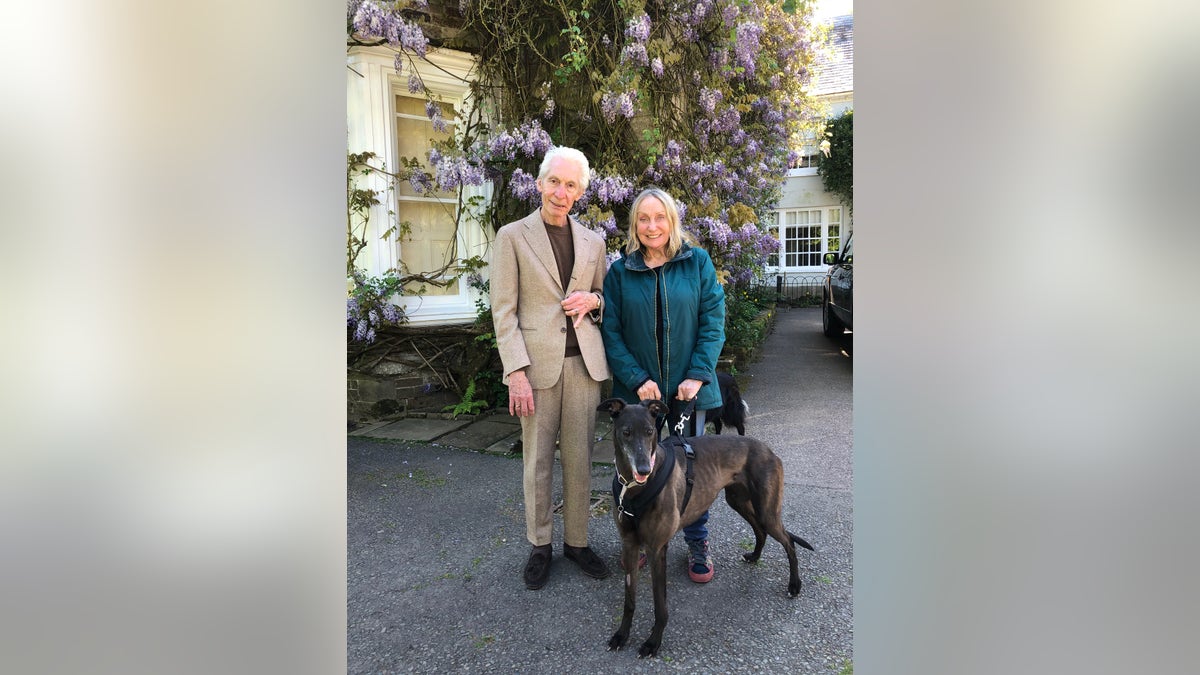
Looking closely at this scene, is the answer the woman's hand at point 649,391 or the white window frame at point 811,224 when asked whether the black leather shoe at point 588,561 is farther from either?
the white window frame at point 811,224

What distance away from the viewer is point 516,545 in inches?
139

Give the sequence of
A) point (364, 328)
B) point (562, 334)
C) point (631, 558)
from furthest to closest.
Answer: point (364, 328), point (562, 334), point (631, 558)

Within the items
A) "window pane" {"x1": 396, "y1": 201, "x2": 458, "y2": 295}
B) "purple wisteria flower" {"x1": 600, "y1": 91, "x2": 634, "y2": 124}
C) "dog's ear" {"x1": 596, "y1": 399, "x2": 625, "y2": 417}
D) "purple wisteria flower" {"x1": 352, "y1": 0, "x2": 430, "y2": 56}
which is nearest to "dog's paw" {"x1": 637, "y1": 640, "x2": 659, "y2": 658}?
"dog's ear" {"x1": 596, "y1": 399, "x2": 625, "y2": 417}

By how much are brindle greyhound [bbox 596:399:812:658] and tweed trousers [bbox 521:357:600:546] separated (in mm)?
436

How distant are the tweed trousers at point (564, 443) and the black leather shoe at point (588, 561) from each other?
4.9 inches

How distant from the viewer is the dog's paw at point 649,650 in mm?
2432

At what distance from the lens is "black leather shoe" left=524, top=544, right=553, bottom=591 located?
3018 mm

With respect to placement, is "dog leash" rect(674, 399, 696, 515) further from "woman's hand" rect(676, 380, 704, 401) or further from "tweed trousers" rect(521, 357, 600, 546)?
"tweed trousers" rect(521, 357, 600, 546)

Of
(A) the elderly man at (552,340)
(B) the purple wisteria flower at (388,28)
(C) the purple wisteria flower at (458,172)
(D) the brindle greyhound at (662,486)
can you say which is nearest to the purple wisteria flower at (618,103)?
(C) the purple wisteria flower at (458,172)

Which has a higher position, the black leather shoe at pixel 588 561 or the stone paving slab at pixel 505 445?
the stone paving slab at pixel 505 445
